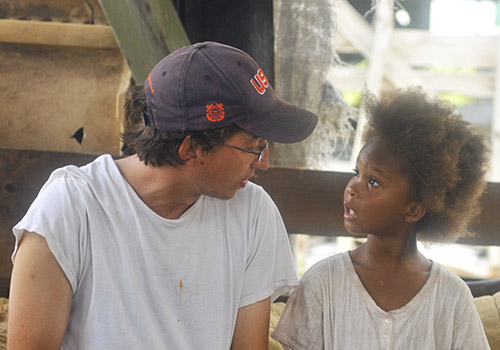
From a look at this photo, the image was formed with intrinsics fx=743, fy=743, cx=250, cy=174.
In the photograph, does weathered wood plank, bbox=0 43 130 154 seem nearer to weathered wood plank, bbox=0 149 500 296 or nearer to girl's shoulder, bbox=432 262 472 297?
weathered wood plank, bbox=0 149 500 296

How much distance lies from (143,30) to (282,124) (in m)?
0.80

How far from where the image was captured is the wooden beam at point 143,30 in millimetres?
2459

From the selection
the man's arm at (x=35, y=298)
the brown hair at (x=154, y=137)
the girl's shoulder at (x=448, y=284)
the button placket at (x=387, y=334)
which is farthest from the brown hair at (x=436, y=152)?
the man's arm at (x=35, y=298)

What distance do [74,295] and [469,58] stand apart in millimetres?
6314

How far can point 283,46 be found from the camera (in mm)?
2990

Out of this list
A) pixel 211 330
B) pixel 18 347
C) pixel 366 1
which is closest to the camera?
pixel 18 347

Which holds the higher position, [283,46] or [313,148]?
[283,46]

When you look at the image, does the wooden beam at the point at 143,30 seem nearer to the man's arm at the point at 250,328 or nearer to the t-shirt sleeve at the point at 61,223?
the t-shirt sleeve at the point at 61,223

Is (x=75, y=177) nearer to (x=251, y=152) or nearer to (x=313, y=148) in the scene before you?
(x=251, y=152)

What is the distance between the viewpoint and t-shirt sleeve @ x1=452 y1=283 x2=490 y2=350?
221 cm

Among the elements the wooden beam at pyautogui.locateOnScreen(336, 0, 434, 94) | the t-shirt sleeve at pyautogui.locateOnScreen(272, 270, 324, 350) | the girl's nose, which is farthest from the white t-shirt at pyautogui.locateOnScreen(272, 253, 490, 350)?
the wooden beam at pyautogui.locateOnScreen(336, 0, 434, 94)

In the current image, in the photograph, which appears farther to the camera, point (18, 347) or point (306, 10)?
point (306, 10)

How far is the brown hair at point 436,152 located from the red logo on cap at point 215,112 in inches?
24.2

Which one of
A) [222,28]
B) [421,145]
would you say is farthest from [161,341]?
[222,28]
